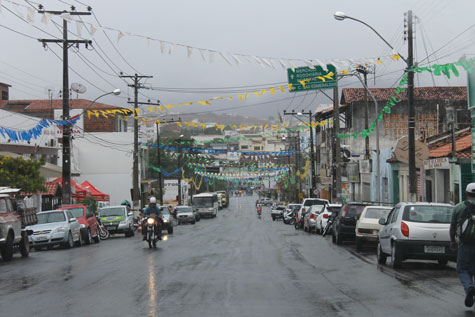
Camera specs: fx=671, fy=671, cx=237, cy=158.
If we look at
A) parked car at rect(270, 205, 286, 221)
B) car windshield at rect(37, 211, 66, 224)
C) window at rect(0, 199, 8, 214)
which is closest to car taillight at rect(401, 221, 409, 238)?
window at rect(0, 199, 8, 214)

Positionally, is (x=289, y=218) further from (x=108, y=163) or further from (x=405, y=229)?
(x=405, y=229)

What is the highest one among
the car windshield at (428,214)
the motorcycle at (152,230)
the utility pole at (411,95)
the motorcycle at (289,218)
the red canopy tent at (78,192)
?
the utility pole at (411,95)

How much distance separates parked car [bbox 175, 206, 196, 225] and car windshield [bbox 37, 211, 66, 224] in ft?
112

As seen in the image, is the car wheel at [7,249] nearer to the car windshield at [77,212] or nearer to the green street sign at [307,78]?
the car windshield at [77,212]

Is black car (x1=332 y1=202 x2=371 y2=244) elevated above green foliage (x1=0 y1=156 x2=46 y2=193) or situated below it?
below

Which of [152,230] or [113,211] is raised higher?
[113,211]

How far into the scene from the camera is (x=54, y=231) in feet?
87.1

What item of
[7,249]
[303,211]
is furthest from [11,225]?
[303,211]

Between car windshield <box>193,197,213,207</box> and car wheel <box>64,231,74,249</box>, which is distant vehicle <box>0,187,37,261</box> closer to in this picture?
car wheel <box>64,231,74,249</box>

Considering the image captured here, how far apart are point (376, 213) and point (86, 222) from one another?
13649 millimetres

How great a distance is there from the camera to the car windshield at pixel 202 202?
264 ft

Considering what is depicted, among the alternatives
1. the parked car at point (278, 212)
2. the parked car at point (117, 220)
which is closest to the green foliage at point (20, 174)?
the parked car at point (117, 220)

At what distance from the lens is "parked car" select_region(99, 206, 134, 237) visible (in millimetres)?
36656

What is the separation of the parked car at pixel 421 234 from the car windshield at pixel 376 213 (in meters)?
7.10
